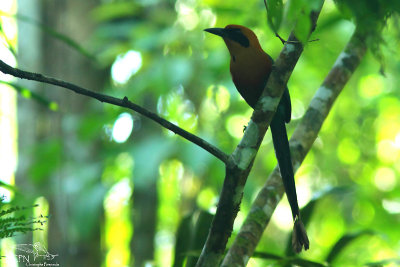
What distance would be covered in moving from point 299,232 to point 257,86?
985mm

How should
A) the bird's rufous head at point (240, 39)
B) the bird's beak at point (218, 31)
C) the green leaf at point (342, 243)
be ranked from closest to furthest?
the green leaf at point (342, 243), the bird's rufous head at point (240, 39), the bird's beak at point (218, 31)

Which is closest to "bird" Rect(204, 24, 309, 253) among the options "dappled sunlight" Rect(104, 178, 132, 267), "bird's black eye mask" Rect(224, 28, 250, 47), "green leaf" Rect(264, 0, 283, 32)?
"bird's black eye mask" Rect(224, 28, 250, 47)

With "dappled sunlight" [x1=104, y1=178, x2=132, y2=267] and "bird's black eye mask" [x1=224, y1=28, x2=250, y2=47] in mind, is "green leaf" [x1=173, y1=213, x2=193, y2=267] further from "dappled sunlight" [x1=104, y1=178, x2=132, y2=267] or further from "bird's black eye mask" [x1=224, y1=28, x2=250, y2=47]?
"dappled sunlight" [x1=104, y1=178, x2=132, y2=267]

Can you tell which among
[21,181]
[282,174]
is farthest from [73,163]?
[282,174]

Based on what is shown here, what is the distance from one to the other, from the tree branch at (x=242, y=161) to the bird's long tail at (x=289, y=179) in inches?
18.3

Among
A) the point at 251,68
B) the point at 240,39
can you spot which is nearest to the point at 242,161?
the point at 251,68

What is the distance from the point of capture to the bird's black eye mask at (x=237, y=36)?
2803mm

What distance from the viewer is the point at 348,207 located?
5578 mm

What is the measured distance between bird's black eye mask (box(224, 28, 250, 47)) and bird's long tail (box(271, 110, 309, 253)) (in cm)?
50

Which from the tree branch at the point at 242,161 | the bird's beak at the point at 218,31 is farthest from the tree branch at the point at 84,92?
the bird's beak at the point at 218,31

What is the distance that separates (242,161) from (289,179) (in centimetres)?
58

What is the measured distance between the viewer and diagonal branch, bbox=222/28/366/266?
2.07m

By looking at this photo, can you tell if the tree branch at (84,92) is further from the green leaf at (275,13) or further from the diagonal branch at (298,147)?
the diagonal branch at (298,147)

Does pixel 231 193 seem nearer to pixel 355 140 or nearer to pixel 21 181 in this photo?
pixel 21 181
